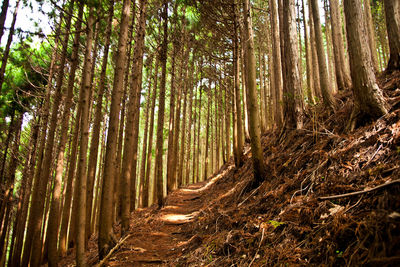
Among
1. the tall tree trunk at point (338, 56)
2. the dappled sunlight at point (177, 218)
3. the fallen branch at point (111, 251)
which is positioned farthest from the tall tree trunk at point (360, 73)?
the fallen branch at point (111, 251)

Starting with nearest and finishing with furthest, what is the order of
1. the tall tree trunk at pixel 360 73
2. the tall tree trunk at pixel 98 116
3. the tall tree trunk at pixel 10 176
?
1. the tall tree trunk at pixel 360 73
2. the tall tree trunk at pixel 98 116
3. the tall tree trunk at pixel 10 176

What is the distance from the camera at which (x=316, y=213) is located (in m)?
2.59

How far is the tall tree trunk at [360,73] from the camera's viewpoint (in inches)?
136

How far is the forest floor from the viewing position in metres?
1.90

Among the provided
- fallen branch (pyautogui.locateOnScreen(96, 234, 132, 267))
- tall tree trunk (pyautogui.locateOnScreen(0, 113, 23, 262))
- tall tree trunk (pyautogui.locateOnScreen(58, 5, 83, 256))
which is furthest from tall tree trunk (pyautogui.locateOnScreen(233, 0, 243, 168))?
tall tree trunk (pyautogui.locateOnScreen(0, 113, 23, 262))

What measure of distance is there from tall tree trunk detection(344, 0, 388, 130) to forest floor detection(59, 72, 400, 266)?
9.7 inches

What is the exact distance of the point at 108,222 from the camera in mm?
Result: 4656

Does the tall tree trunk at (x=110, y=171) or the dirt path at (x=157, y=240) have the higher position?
the tall tree trunk at (x=110, y=171)

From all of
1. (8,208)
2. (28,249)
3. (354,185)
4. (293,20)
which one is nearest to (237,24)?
(293,20)

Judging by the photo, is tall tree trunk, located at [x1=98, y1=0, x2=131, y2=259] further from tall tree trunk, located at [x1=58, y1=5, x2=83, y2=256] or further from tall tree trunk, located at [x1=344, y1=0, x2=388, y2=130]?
tall tree trunk, located at [x1=344, y1=0, x2=388, y2=130]

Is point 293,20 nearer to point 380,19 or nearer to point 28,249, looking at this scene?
point 28,249

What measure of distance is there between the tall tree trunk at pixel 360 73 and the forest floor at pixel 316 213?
246 mm

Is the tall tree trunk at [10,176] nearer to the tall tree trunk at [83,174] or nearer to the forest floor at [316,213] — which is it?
the tall tree trunk at [83,174]

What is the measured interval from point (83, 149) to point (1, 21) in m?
4.38
